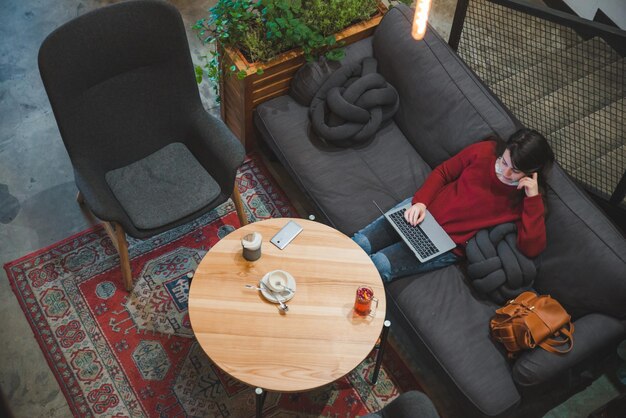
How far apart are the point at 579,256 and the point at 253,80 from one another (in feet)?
6.10

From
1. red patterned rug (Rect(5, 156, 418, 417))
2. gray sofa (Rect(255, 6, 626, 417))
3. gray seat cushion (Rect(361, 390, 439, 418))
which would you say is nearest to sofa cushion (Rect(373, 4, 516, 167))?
gray sofa (Rect(255, 6, 626, 417))

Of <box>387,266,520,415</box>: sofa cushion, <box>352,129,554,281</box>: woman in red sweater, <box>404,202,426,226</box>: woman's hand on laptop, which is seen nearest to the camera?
<box>387,266,520,415</box>: sofa cushion

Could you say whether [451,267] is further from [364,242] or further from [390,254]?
[364,242]

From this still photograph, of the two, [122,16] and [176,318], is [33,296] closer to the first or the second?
[176,318]

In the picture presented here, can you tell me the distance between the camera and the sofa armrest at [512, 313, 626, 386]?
→ 9.79 feet

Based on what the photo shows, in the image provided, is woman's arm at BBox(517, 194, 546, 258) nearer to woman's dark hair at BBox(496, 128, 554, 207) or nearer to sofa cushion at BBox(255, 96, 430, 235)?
woman's dark hair at BBox(496, 128, 554, 207)

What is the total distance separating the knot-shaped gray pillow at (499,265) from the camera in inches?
127

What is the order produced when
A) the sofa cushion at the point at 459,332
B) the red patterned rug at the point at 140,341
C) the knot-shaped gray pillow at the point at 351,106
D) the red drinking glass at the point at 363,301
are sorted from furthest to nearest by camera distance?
the knot-shaped gray pillow at the point at 351,106, the red patterned rug at the point at 140,341, the sofa cushion at the point at 459,332, the red drinking glass at the point at 363,301

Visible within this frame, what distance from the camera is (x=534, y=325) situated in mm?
2986

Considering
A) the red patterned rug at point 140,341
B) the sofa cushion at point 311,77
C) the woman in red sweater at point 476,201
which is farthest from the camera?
the sofa cushion at point 311,77

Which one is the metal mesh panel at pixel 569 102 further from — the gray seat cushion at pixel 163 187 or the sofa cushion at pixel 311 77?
the gray seat cushion at pixel 163 187

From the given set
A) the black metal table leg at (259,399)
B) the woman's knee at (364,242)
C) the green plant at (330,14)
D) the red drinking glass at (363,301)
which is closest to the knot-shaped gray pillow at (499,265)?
the woman's knee at (364,242)

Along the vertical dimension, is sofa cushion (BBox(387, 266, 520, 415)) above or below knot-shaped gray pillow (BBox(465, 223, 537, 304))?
below

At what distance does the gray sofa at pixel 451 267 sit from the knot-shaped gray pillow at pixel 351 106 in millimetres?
97
